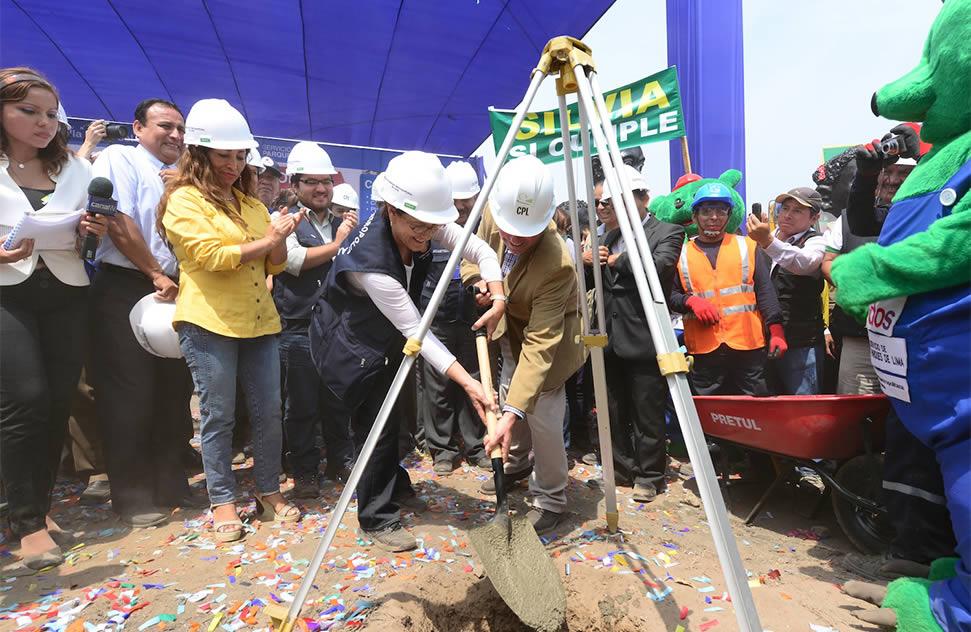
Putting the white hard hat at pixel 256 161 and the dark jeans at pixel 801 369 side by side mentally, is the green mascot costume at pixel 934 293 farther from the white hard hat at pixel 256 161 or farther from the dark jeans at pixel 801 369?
the white hard hat at pixel 256 161

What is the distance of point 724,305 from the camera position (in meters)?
3.47

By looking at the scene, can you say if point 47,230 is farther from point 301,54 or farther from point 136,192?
point 301,54

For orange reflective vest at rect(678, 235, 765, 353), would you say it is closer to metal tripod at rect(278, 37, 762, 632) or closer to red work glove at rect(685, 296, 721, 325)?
red work glove at rect(685, 296, 721, 325)

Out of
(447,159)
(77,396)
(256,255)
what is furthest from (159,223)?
(447,159)

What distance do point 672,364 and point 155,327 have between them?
250cm

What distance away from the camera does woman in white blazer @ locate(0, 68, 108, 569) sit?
2.49m

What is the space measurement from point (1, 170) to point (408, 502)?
2.61 metres

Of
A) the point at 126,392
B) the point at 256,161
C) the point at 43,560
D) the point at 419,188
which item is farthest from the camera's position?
the point at 256,161

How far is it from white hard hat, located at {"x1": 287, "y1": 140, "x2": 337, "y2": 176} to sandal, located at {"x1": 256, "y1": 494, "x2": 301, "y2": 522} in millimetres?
2284

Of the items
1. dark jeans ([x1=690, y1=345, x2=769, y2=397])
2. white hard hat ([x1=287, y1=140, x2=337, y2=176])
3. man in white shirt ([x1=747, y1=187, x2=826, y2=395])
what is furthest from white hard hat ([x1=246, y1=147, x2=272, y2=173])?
man in white shirt ([x1=747, y1=187, x2=826, y2=395])

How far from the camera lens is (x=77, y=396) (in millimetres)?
3551

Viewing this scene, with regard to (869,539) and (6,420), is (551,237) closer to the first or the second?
(869,539)

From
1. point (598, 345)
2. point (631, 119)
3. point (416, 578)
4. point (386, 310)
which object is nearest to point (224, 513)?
point (416, 578)

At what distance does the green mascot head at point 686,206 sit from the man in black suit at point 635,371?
18.9 inches
